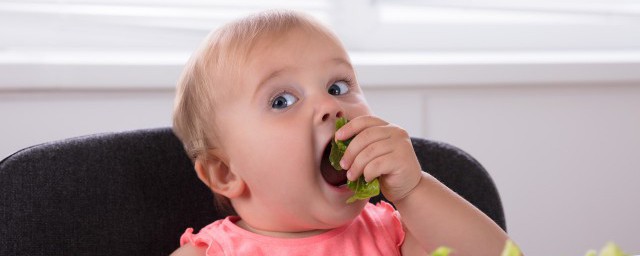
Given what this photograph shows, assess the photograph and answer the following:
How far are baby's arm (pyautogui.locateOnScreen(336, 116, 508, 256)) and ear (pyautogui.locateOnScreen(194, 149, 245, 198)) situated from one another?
0.78ft

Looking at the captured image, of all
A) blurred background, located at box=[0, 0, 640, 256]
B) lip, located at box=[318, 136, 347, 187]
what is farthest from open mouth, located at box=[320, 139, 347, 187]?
blurred background, located at box=[0, 0, 640, 256]

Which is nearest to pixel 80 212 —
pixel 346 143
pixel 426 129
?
pixel 346 143

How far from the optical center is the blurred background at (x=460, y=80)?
192 centimetres

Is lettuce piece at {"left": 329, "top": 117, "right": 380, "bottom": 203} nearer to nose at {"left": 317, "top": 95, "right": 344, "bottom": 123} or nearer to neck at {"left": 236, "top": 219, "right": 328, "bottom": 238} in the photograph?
nose at {"left": 317, "top": 95, "right": 344, "bottom": 123}

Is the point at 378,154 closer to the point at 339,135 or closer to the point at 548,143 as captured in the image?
the point at 339,135

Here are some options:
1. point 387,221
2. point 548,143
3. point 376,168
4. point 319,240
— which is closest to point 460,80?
point 548,143

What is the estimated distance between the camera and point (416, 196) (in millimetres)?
1178

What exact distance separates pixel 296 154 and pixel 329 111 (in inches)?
2.7

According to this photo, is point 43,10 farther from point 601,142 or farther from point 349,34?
point 601,142

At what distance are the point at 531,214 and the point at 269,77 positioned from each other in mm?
1356

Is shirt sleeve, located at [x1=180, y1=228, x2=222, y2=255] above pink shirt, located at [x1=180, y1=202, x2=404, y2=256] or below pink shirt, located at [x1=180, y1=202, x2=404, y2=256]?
above

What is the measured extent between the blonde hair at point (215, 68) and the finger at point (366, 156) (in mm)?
200

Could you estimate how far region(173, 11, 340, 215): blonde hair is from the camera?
4.00ft

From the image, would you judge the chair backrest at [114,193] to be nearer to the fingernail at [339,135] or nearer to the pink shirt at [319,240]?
the pink shirt at [319,240]
